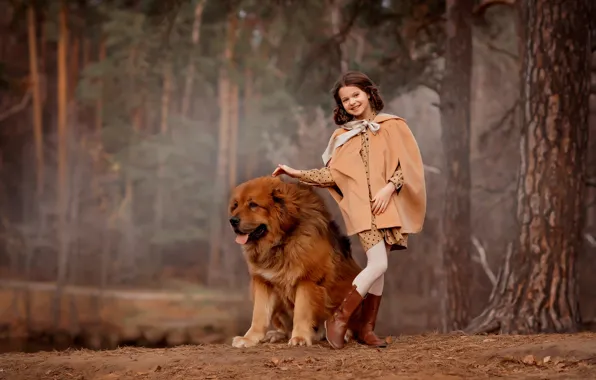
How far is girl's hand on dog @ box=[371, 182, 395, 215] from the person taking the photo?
12.2 ft

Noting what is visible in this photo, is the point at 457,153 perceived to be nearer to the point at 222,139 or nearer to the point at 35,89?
the point at 222,139

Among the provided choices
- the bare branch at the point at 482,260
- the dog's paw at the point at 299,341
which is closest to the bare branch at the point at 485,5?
the bare branch at the point at 482,260

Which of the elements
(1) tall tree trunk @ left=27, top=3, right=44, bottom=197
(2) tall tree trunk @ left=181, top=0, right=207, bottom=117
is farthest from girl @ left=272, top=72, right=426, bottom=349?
(1) tall tree trunk @ left=27, top=3, right=44, bottom=197

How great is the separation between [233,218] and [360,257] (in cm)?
497

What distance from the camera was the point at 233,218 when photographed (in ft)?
12.8

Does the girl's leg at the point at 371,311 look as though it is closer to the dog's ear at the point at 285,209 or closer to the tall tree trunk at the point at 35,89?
the dog's ear at the point at 285,209

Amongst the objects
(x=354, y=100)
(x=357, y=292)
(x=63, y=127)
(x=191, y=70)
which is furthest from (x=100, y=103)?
(x=357, y=292)

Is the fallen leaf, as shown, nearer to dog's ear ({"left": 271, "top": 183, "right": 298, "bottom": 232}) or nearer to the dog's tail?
the dog's tail

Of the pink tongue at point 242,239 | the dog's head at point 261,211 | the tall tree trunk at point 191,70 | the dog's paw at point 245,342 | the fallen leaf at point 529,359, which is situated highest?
the tall tree trunk at point 191,70

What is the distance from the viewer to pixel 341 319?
371 centimetres

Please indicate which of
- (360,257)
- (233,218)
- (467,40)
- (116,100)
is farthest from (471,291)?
(116,100)

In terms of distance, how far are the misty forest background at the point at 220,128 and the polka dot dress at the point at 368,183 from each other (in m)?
3.84

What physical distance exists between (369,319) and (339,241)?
0.55 metres

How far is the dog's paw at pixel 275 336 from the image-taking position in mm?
4204
